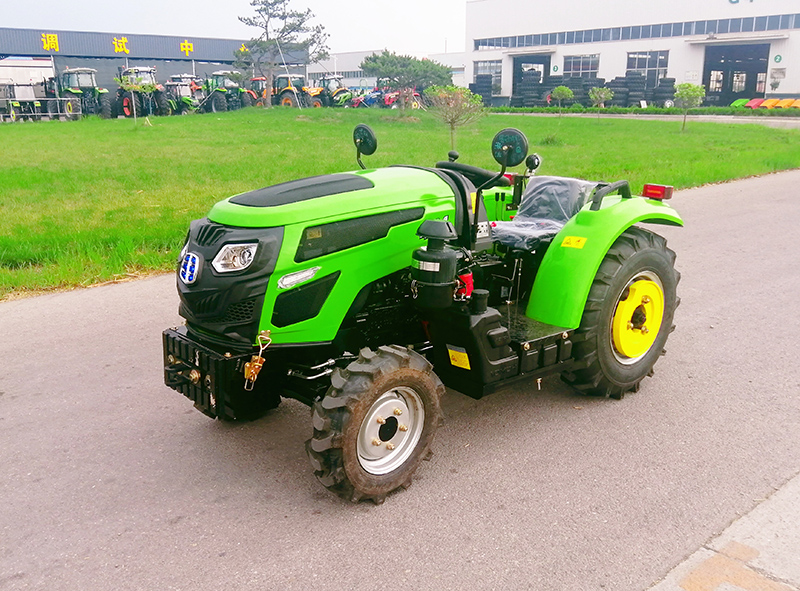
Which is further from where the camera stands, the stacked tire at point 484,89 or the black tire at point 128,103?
the stacked tire at point 484,89

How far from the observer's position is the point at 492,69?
64500 mm

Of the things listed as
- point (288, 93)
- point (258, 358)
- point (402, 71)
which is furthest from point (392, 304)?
point (402, 71)

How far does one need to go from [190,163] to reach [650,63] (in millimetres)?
48481

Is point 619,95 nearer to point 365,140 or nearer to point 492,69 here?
point 492,69

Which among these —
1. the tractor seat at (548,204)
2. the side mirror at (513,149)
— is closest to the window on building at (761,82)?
the tractor seat at (548,204)

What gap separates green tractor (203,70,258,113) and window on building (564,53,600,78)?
2954 centimetres

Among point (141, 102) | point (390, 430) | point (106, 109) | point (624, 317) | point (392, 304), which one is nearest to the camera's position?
point (390, 430)

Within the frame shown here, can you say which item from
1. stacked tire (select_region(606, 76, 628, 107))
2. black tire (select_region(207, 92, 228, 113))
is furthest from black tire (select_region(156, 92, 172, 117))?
stacked tire (select_region(606, 76, 628, 107))

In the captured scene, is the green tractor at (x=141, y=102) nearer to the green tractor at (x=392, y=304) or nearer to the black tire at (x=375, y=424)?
the green tractor at (x=392, y=304)

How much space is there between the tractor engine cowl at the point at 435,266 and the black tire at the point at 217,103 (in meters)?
35.2

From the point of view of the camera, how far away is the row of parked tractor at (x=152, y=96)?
3247 centimetres

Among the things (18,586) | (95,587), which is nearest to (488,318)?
(95,587)

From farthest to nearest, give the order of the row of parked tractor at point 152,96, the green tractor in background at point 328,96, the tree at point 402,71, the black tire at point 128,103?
1. the tree at point 402,71
2. the green tractor in background at point 328,96
3. the row of parked tractor at point 152,96
4. the black tire at point 128,103

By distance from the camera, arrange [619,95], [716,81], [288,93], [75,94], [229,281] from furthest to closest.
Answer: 1. [716,81]
2. [619,95]
3. [288,93]
4. [75,94]
5. [229,281]
